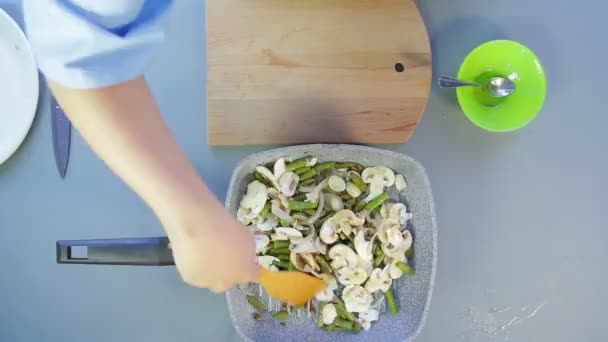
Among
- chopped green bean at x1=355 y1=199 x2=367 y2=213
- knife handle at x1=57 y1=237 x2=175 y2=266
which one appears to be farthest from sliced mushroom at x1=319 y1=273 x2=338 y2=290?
knife handle at x1=57 y1=237 x2=175 y2=266

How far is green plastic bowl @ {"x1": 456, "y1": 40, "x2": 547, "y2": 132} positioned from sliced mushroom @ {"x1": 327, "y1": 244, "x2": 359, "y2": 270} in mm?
263

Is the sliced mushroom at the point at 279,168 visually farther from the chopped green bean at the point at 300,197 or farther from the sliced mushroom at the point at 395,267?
the sliced mushroom at the point at 395,267

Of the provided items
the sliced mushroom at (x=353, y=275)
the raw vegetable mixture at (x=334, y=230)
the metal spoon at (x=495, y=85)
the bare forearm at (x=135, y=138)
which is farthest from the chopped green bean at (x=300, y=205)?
the bare forearm at (x=135, y=138)

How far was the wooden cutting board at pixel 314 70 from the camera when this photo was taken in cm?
75

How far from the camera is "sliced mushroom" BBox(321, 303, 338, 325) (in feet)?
2.56

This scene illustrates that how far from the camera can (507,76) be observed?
Result: 80 cm

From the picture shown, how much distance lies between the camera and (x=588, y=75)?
2.82ft

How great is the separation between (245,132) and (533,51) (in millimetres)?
462

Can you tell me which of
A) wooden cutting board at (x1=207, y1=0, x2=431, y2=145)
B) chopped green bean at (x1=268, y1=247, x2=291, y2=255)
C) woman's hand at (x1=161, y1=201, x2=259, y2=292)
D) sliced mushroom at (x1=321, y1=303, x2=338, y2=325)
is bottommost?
sliced mushroom at (x1=321, y1=303, x2=338, y2=325)

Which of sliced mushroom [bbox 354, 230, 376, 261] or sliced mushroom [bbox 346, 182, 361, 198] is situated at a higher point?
sliced mushroom [bbox 346, 182, 361, 198]

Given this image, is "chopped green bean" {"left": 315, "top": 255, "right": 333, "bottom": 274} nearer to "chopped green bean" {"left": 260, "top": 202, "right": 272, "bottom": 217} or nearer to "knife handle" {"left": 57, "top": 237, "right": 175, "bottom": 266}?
"chopped green bean" {"left": 260, "top": 202, "right": 272, "bottom": 217}

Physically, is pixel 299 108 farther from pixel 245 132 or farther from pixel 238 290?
pixel 238 290

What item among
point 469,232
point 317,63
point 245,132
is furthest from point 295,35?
point 469,232

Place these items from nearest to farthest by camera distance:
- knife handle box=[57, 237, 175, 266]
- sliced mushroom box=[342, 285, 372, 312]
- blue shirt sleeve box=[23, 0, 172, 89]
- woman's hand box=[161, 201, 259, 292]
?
blue shirt sleeve box=[23, 0, 172, 89], woman's hand box=[161, 201, 259, 292], knife handle box=[57, 237, 175, 266], sliced mushroom box=[342, 285, 372, 312]
